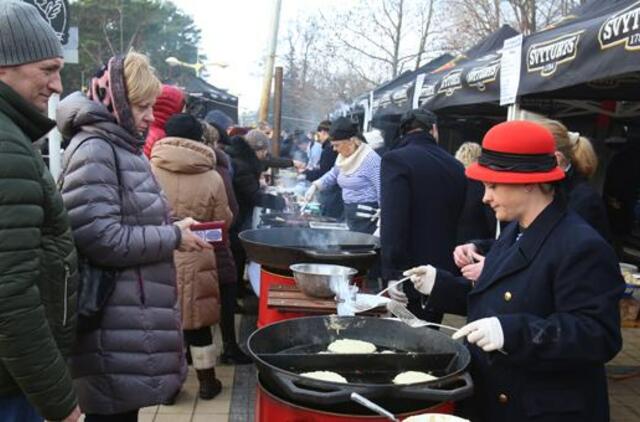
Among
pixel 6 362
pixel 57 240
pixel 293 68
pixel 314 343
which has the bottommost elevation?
pixel 314 343

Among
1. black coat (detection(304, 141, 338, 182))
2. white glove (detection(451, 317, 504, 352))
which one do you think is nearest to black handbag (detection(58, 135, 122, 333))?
white glove (detection(451, 317, 504, 352))

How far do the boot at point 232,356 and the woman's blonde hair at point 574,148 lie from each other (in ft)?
9.86

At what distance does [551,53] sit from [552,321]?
256 cm

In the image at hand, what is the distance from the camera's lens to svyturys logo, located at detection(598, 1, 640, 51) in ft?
9.15

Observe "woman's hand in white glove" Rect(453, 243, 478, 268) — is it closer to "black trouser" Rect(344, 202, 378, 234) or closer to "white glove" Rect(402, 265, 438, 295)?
"white glove" Rect(402, 265, 438, 295)

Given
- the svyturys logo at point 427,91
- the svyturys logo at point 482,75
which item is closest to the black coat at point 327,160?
the svyturys logo at point 427,91

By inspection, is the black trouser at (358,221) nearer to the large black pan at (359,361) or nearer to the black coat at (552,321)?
the large black pan at (359,361)

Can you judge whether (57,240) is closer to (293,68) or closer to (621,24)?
(621,24)

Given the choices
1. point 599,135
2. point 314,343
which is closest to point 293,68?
point 599,135

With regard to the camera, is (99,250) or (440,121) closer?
(99,250)

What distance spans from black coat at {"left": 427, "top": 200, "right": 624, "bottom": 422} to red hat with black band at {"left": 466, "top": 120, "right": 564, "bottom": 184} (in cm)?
16

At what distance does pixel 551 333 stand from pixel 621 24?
6.44ft

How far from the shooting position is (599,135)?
8.41 meters

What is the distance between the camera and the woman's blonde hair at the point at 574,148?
3037 mm
